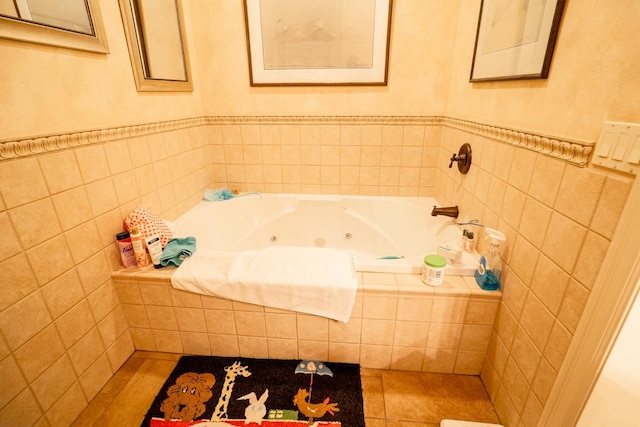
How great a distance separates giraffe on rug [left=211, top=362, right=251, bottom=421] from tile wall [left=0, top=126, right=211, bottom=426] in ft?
1.72

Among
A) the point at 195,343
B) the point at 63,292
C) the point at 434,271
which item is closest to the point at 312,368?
the point at 195,343

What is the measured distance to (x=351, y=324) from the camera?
1.27 metres

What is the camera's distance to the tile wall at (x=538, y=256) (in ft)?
2.48

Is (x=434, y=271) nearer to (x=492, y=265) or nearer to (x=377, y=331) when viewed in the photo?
(x=492, y=265)

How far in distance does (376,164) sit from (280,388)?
1.50 meters

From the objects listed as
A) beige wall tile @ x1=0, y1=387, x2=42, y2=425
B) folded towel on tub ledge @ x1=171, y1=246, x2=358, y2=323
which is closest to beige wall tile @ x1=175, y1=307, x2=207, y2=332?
folded towel on tub ledge @ x1=171, y1=246, x2=358, y2=323

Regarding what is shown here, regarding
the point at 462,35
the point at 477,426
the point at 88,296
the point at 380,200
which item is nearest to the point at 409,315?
the point at 477,426

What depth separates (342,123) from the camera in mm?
2010

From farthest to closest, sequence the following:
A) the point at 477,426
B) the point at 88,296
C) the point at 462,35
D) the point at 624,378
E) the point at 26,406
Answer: the point at 462,35 → the point at 88,296 → the point at 477,426 → the point at 26,406 → the point at 624,378

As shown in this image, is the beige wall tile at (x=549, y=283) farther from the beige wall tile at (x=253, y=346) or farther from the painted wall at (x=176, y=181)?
the beige wall tile at (x=253, y=346)

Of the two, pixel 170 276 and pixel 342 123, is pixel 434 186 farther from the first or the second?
pixel 170 276

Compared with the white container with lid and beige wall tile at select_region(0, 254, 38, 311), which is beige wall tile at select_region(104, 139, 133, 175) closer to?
beige wall tile at select_region(0, 254, 38, 311)

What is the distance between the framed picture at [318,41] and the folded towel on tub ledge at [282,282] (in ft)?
4.13

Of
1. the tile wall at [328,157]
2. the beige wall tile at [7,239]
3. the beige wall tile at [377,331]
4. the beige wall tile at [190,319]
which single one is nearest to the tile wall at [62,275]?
the beige wall tile at [7,239]
